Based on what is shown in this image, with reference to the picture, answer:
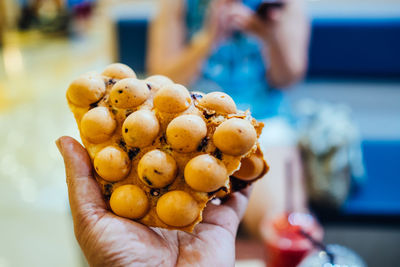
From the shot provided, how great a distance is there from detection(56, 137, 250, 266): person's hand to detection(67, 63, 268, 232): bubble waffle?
0.02 meters

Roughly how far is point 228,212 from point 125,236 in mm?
249

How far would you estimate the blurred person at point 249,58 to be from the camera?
1.54 m

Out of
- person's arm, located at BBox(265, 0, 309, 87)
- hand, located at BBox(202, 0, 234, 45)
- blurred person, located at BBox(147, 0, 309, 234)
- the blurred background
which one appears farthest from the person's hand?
person's arm, located at BBox(265, 0, 309, 87)

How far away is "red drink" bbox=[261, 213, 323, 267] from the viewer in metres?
1.11

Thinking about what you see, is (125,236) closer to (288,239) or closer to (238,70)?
Answer: (288,239)

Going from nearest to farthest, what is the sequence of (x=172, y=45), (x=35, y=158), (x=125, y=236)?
(x=125, y=236), (x=172, y=45), (x=35, y=158)

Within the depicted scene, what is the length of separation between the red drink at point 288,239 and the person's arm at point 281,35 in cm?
73

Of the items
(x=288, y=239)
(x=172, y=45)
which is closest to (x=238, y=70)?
(x=172, y=45)

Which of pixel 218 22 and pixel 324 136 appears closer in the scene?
pixel 218 22

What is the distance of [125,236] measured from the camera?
0.66m

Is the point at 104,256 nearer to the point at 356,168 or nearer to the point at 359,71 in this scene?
the point at 356,168

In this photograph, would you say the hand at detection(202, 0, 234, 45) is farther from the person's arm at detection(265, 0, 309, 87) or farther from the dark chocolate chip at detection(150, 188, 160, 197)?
the dark chocolate chip at detection(150, 188, 160, 197)

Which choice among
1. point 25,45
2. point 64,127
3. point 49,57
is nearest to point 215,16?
point 64,127

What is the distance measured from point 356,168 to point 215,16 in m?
0.94
